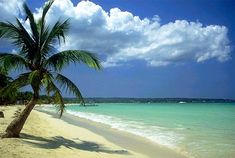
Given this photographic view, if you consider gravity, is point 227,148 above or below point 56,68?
below

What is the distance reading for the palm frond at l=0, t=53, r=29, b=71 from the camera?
11237 millimetres

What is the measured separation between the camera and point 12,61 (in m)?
11.5

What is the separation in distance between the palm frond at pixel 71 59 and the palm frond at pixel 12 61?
2.64 ft

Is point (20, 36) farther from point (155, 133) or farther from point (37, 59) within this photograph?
point (155, 133)

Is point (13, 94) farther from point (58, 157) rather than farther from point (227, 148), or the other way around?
point (227, 148)

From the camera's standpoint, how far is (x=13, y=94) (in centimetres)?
1234

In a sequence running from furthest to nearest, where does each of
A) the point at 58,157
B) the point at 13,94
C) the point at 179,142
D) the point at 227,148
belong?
the point at 179,142 < the point at 227,148 < the point at 13,94 < the point at 58,157

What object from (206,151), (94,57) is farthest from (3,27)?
(206,151)

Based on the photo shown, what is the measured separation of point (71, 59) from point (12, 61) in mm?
1951

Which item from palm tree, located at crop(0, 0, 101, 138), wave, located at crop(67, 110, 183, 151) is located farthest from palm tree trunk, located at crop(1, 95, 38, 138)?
wave, located at crop(67, 110, 183, 151)

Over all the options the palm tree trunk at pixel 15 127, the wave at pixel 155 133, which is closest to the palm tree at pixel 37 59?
the palm tree trunk at pixel 15 127

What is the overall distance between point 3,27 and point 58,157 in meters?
4.97

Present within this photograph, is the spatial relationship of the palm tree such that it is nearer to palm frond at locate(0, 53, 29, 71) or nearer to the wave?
palm frond at locate(0, 53, 29, 71)

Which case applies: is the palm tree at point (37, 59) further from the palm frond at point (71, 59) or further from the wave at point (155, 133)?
the wave at point (155, 133)
